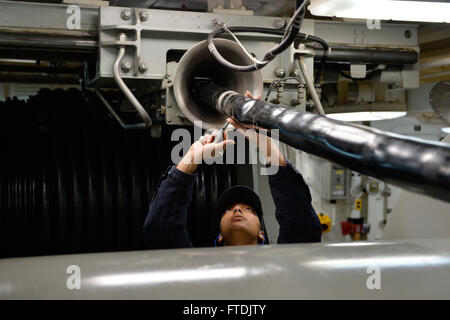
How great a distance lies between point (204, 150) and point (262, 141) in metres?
0.21

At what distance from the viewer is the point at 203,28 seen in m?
2.32

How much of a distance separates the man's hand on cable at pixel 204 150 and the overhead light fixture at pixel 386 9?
21.5 inches

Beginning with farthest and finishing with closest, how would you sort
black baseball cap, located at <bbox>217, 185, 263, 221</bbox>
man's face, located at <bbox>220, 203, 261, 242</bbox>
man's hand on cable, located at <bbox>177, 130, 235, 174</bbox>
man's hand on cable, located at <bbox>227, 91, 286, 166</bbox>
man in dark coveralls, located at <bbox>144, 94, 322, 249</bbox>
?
1. black baseball cap, located at <bbox>217, 185, 263, 221</bbox>
2. man's face, located at <bbox>220, 203, 261, 242</bbox>
3. man in dark coveralls, located at <bbox>144, 94, 322, 249</bbox>
4. man's hand on cable, located at <bbox>177, 130, 235, 174</bbox>
5. man's hand on cable, located at <bbox>227, 91, 286, 166</bbox>

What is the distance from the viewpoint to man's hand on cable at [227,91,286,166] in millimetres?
1609

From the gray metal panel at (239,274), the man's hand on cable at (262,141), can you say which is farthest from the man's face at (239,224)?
the gray metal panel at (239,274)

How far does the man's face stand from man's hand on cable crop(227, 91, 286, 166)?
543 mm

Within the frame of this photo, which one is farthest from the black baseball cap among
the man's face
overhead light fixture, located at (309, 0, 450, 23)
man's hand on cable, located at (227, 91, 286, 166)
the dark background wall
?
overhead light fixture, located at (309, 0, 450, 23)

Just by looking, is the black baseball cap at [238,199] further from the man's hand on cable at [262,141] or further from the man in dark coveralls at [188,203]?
the man's hand on cable at [262,141]

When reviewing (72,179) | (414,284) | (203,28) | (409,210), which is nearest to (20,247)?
(72,179)

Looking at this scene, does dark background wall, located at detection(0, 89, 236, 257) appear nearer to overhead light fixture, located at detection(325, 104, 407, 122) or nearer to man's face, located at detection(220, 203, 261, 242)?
man's face, located at detection(220, 203, 261, 242)

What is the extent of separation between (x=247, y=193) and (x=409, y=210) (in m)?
0.94

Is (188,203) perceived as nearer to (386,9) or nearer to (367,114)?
(386,9)

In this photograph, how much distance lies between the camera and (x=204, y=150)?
182 centimetres

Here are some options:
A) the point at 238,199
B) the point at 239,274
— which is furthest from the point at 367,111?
the point at 239,274
